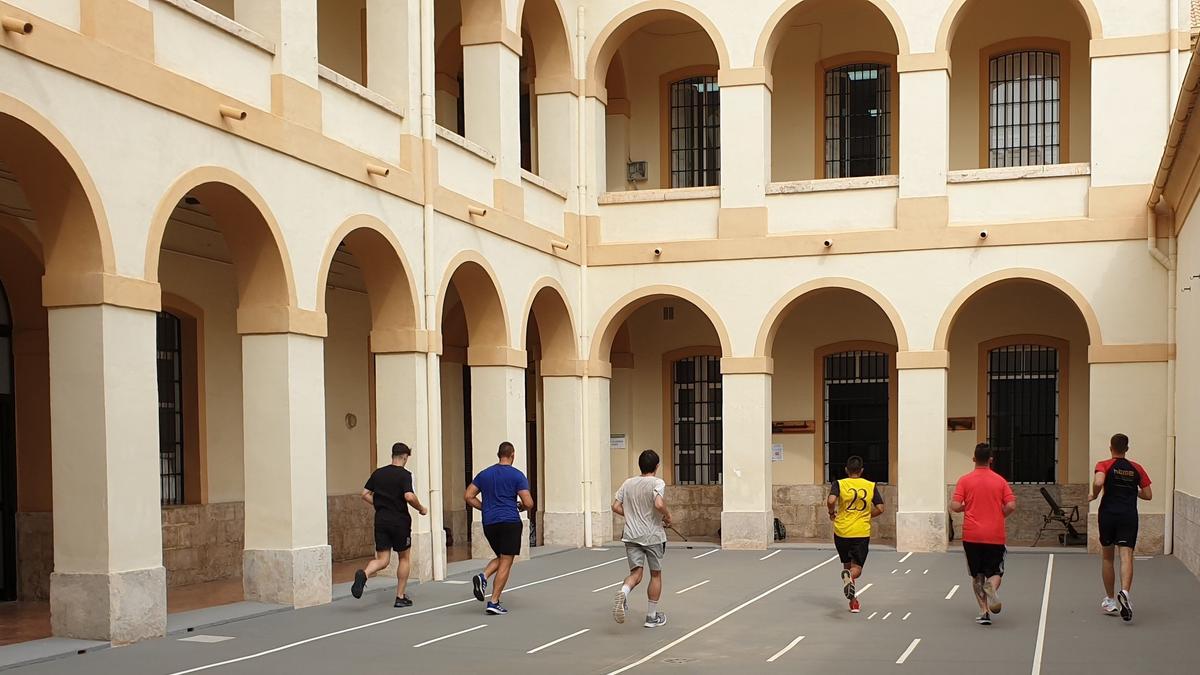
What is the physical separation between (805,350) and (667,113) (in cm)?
515

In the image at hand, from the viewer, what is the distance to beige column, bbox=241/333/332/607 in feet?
43.2

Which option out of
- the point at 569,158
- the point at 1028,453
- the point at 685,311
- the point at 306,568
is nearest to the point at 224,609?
the point at 306,568

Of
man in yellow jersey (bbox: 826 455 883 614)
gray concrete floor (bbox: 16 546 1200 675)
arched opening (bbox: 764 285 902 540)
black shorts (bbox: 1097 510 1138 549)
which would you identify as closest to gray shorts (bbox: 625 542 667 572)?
gray concrete floor (bbox: 16 546 1200 675)

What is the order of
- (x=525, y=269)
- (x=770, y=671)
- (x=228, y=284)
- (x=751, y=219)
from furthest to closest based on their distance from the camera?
(x=751, y=219), (x=525, y=269), (x=228, y=284), (x=770, y=671)


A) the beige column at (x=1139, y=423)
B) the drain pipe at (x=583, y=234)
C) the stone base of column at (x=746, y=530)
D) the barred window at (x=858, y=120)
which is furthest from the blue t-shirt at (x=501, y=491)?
the barred window at (x=858, y=120)

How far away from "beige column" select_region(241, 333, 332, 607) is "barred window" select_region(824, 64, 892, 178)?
493 inches

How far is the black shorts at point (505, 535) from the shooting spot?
13.3m

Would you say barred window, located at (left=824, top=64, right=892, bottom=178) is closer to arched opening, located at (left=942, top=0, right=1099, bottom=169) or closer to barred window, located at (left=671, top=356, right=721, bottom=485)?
arched opening, located at (left=942, top=0, right=1099, bottom=169)

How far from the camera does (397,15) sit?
51.9 ft

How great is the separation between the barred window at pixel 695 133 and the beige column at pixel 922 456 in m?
5.67

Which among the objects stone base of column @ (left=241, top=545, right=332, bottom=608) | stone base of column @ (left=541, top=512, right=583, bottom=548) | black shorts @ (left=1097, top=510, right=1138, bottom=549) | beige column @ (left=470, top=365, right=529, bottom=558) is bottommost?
stone base of column @ (left=541, top=512, right=583, bottom=548)

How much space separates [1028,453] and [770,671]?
537 inches

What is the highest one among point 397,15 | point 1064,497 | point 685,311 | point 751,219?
point 397,15

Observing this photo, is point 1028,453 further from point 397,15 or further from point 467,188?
point 397,15
